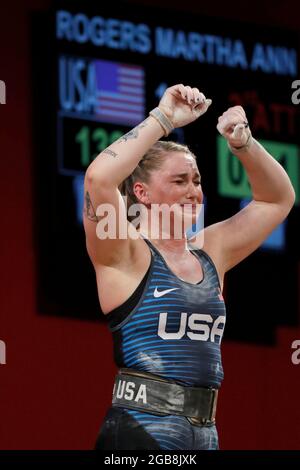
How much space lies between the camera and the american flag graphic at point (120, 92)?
199 inches

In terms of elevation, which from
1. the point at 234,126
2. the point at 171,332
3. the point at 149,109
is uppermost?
the point at 149,109

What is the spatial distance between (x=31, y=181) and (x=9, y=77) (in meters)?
0.48

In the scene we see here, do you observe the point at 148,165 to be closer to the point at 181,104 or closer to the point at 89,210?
the point at 181,104

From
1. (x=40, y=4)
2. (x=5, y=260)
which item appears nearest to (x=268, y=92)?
(x=40, y=4)

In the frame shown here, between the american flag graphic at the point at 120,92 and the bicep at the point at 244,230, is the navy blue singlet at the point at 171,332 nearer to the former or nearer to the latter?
the bicep at the point at 244,230

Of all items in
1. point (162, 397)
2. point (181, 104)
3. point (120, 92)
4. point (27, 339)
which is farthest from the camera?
point (120, 92)

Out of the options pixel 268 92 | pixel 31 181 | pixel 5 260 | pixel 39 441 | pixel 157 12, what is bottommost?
pixel 39 441

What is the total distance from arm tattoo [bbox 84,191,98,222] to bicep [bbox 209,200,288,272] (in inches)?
20.6

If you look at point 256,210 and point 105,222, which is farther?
point 256,210

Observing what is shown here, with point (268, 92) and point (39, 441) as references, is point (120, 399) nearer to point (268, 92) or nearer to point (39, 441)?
point (39, 441)

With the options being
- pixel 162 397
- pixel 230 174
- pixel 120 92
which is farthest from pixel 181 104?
pixel 230 174

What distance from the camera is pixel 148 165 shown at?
351cm

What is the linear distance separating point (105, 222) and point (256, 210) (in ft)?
2.06

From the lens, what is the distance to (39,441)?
4.95 metres
